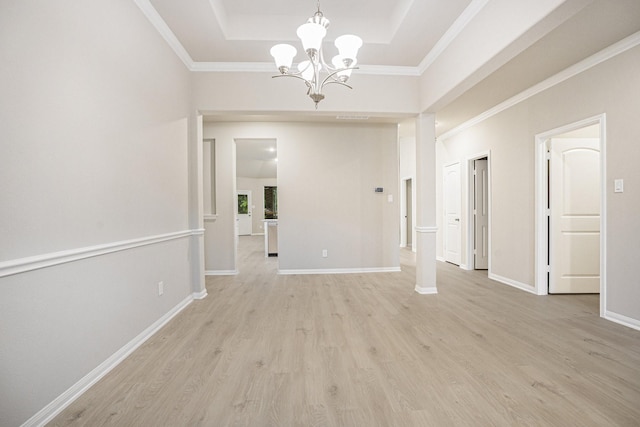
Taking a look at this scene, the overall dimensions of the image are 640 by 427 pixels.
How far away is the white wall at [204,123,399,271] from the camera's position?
4891 millimetres

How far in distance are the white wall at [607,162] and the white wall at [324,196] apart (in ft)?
5.17

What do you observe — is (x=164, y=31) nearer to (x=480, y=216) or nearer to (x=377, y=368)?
(x=377, y=368)

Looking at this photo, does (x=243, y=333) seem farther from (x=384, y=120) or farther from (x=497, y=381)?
(x=384, y=120)

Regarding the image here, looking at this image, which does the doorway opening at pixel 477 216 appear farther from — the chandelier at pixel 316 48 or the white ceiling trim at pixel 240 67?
the chandelier at pixel 316 48

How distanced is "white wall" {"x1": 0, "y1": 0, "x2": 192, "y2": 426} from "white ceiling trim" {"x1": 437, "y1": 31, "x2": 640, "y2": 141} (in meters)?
4.32

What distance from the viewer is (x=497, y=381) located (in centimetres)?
177

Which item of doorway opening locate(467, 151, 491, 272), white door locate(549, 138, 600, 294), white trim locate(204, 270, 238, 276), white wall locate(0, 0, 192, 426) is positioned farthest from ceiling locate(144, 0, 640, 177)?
white trim locate(204, 270, 238, 276)

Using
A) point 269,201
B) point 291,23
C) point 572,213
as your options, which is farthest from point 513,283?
point 269,201

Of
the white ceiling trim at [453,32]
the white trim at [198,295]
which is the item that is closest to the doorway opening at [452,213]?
the white ceiling trim at [453,32]

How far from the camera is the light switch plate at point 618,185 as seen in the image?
2680 mm

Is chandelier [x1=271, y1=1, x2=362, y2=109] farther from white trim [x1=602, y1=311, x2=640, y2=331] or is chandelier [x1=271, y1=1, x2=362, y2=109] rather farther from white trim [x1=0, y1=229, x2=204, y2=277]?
white trim [x1=602, y1=311, x2=640, y2=331]

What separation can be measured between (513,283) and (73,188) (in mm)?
4975

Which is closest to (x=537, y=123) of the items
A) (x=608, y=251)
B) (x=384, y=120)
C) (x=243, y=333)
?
(x=608, y=251)

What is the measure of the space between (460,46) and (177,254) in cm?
358
